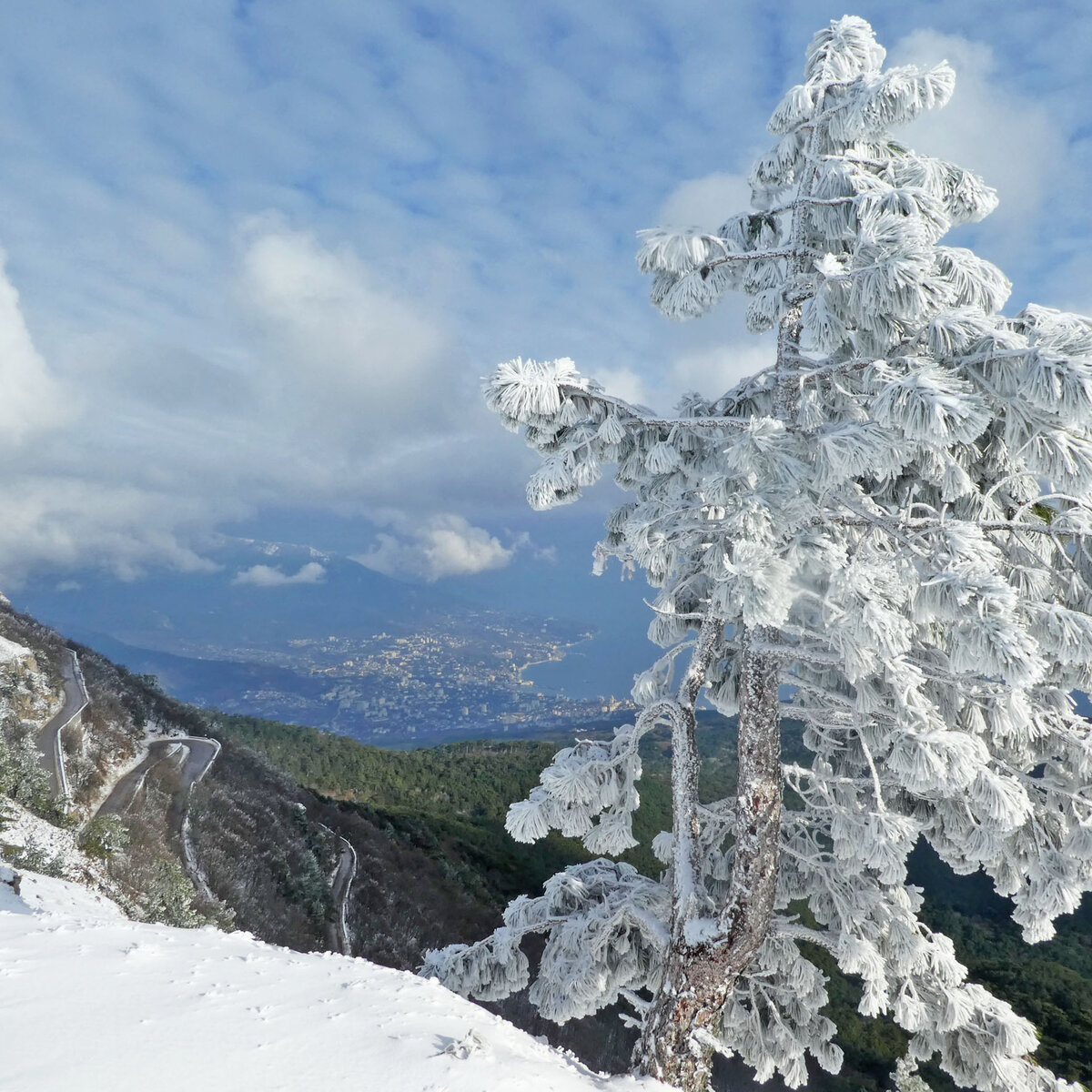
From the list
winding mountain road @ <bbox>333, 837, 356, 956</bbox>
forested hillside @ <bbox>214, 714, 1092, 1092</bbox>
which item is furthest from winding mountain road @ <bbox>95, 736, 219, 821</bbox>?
winding mountain road @ <bbox>333, 837, 356, 956</bbox>

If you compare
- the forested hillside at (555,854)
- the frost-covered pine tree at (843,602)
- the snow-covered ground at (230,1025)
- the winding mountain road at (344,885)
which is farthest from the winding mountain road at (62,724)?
the frost-covered pine tree at (843,602)

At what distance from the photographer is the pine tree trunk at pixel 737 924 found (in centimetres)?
504

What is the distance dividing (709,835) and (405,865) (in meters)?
23.9

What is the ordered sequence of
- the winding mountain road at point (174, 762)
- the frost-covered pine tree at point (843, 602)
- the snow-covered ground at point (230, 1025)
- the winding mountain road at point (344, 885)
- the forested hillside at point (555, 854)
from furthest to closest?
the forested hillside at point (555, 854) → the winding mountain road at point (174, 762) → the winding mountain road at point (344, 885) → the frost-covered pine tree at point (843, 602) → the snow-covered ground at point (230, 1025)

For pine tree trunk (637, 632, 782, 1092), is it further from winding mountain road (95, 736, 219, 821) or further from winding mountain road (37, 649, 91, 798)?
winding mountain road (95, 736, 219, 821)

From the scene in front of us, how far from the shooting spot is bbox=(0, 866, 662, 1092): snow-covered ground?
10.3ft

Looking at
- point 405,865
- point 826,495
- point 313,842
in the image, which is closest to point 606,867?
point 826,495

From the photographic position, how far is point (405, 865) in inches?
1039

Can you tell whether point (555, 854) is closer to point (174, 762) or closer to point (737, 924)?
point (174, 762)

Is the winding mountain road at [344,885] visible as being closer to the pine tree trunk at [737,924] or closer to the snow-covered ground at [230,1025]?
the snow-covered ground at [230,1025]

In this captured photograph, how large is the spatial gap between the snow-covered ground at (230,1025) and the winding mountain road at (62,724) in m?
13.0

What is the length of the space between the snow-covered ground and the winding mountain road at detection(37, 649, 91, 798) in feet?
42.8

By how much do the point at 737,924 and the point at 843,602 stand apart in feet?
10.2

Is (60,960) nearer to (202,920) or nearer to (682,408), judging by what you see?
(682,408)
